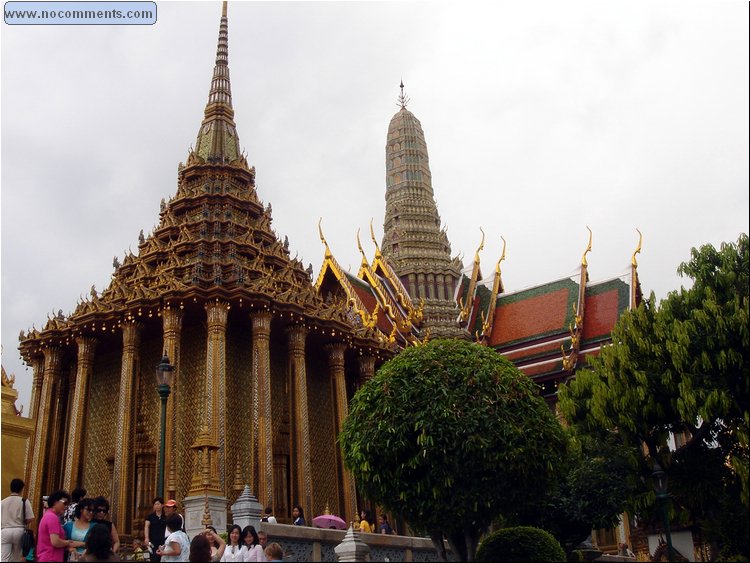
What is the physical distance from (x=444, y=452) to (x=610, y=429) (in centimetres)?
825

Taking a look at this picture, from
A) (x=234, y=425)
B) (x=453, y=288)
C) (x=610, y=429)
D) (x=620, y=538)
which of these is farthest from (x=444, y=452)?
(x=453, y=288)

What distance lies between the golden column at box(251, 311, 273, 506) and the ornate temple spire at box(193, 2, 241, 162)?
7.40 m

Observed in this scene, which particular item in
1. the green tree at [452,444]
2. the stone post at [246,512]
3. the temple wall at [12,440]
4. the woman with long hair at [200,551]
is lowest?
the woman with long hair at [200,551]

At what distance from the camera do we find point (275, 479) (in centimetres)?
2202

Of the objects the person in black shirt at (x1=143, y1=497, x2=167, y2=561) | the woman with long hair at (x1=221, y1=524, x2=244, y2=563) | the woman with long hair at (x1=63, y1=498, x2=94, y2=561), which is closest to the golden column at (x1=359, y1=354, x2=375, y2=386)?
the person in black shirt at (x1=143, y1=497, x2=167, y2=561)

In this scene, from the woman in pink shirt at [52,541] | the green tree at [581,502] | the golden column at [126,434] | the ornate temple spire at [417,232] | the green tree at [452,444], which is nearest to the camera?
the woman in pink shirt at [52,541]

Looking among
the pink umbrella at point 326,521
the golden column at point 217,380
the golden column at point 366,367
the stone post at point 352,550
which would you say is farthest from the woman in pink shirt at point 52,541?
the golden column at point 366,367

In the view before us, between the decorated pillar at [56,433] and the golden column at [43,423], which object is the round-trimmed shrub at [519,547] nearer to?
the golden column at [43,423]

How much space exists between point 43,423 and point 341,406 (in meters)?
7.98

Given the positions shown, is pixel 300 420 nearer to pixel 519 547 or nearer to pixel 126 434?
pixel 126 434

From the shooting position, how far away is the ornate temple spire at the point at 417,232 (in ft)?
122

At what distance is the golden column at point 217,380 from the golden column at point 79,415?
371 cm

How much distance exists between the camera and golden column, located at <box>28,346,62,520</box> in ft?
71.7

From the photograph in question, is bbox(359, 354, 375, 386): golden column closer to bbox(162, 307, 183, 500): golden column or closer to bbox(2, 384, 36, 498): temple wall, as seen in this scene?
bbox(162, 307, 183, 500): golden column
